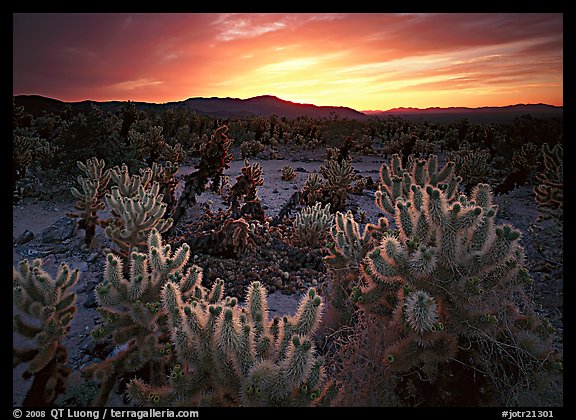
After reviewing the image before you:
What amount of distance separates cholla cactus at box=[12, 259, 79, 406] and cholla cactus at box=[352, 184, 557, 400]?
2.43 metres

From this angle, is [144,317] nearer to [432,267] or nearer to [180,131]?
[432,267]

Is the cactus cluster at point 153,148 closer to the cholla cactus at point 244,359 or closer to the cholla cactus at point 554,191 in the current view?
the cholla cactus at point 554,191

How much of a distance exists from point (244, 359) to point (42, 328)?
1856mm

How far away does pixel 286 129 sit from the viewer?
2503 centimetres

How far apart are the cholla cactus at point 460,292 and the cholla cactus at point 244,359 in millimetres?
672

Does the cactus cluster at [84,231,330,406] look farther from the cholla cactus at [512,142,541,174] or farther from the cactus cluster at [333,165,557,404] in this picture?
the cholla cactus at [512,142,541,174]

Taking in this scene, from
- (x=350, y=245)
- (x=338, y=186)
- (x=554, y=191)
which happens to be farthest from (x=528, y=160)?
Answer: (x=350, y=245)

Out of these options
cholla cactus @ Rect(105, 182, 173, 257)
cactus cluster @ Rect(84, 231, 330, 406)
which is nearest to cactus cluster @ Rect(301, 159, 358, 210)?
cholla cactus @ Rect(105, 182, 173, 257)

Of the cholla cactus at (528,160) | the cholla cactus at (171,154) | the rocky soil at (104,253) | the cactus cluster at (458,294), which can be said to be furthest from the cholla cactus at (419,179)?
the cholla cactus at (171,154)

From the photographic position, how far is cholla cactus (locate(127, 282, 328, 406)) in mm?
2148

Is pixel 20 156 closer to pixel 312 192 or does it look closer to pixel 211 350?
pixel 312 192

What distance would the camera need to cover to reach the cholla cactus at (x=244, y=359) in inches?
84.6
